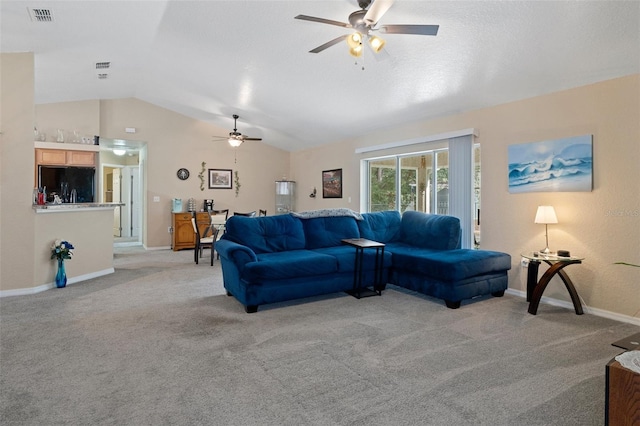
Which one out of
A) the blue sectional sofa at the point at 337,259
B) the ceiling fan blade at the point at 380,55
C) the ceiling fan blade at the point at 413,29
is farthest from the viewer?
the ceiling fan blade at the point at 380,55

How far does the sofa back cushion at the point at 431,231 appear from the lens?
15.2ft

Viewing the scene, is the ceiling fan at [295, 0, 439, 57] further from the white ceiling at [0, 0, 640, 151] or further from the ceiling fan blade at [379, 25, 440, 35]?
the white ceiling at [0, 0, 640, 151]

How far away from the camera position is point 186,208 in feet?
28.7

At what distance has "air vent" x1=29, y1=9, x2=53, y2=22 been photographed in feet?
12.1

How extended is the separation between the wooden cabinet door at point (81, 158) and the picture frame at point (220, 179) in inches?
101

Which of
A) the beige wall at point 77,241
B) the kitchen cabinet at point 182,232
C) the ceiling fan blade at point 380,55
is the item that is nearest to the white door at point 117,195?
the kitchen cabinet at point 182,232

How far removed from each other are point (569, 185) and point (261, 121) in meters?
6.00

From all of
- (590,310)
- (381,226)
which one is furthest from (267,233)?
(590,310)

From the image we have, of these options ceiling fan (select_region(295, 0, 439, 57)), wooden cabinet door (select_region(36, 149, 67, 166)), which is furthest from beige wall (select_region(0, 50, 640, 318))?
wooden cabinet door (select_region(36, 149, 67, 166))

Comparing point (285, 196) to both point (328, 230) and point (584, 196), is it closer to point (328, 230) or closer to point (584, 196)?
point (328, 230)

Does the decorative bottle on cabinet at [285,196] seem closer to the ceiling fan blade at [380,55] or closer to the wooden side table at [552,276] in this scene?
the ceiling fan blade at [380,55]

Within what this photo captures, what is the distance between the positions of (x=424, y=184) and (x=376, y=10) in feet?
13.2

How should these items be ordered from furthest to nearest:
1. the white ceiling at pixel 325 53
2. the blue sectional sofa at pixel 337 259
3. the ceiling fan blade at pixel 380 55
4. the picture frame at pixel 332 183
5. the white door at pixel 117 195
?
the white door at pixel 117 195, the picture frame at pixel 332 183, the ceiling fan blade at pixel 380 55, the blue sectional sofa at pixel 337 259, the white ceiling at pixel 325 53

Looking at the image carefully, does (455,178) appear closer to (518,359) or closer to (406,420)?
(518,359)
